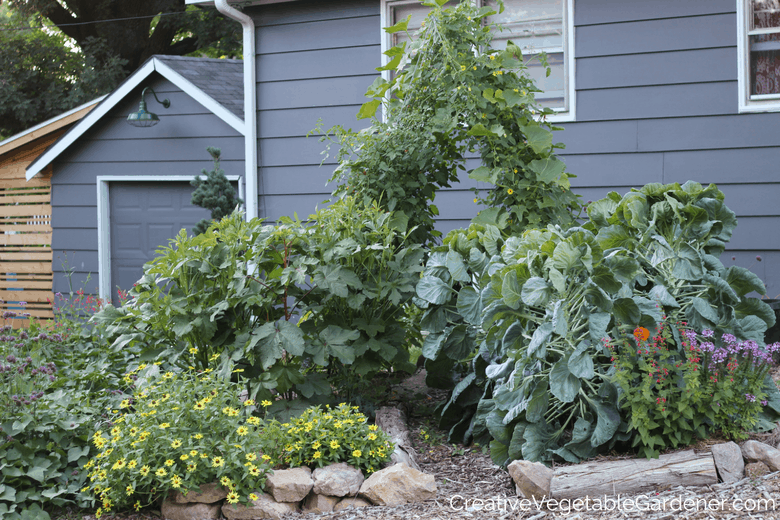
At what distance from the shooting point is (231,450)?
2375 mm

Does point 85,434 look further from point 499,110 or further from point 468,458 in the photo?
point 499,110

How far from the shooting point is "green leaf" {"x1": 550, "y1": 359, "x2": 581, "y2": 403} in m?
2.36

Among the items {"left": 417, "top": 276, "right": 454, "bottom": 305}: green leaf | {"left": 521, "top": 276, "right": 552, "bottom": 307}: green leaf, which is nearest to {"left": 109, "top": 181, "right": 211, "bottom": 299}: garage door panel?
{"left": 417, "top": 276, "right": 454, "bottom": 305}: green leaf

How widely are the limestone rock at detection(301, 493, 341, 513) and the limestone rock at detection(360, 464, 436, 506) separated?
0.12m

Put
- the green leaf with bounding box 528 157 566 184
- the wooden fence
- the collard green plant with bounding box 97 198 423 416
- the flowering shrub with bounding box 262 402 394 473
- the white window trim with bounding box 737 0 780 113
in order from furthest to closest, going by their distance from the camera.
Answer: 1. the wooden fence
2. the white window trim with bounding box 737 0 780 113
3. the green leaf with bounding box 528 157 566 184
4. the collard green plant with bounding box 97 198 423 416
5. the flowering shrub with bounding box 262 402 394 473

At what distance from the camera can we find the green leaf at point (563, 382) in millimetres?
2359

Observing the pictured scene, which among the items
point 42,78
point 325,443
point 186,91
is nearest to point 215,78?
point 186,91

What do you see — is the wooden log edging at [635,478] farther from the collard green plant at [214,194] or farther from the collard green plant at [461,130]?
the collard green plant at [214,194]

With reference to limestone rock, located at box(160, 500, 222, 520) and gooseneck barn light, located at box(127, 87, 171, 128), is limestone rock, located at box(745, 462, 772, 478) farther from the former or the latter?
gooseneck barn light, located at box(127, 87, 171, 128)

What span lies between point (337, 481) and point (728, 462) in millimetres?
1464

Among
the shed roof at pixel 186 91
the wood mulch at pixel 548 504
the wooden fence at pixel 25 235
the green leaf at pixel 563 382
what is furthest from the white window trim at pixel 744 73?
the wooden fence at pixel 25 235

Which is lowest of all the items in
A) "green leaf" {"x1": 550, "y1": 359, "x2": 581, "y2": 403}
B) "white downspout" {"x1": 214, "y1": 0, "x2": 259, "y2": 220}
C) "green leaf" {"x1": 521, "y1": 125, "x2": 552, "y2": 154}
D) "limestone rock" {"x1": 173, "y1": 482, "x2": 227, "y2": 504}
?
"limestone rock" {"x1": 173, "y1": 482, "x2": 227, "y2": 504}

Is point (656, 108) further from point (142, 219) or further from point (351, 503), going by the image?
point (142, 219)

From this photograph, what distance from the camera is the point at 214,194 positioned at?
6.04 m
